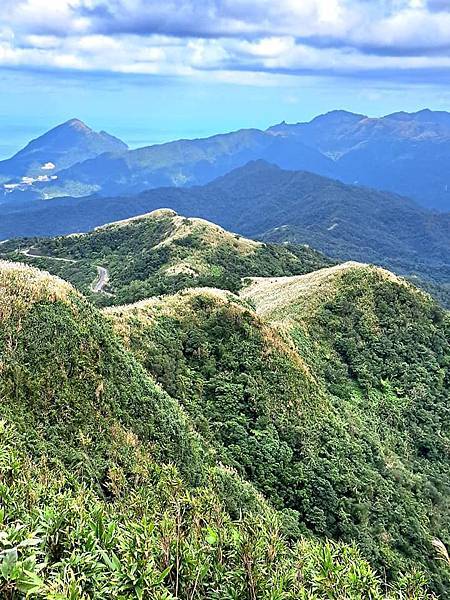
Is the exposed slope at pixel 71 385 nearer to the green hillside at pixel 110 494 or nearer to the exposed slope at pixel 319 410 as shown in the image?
the green hillside at pixel 110 494

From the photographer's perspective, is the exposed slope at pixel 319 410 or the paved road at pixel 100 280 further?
the paved road at pixel 100 280

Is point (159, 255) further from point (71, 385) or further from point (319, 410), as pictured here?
point (71, 385)

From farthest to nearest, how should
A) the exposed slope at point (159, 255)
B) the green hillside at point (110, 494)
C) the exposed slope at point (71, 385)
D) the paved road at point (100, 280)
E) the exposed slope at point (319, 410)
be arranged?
the paved road at point (100, 280) < the exposed slope at point (159, 255) < the exposed slope at point (319, 410) < the exposed slope at point (71, 385) < the green hillside at point (110, 494)

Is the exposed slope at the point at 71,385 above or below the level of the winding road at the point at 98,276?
above

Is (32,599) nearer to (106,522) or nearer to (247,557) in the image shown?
(106,522)

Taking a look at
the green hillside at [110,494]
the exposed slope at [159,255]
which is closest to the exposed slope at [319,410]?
the green hillside at [110,494]

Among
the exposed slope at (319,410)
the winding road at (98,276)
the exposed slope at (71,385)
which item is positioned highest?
the exposed slope at (71,385)

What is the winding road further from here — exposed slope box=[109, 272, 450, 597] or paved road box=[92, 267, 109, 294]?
exposed slope box=[109, 272, 450, 597]
